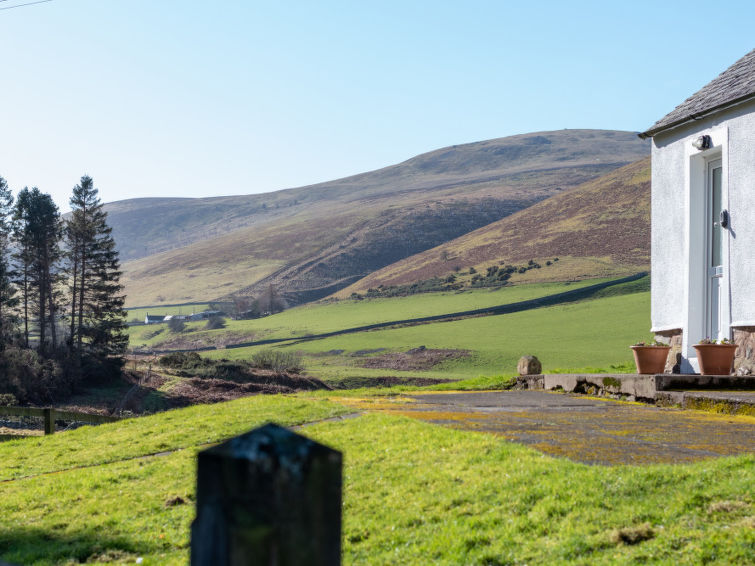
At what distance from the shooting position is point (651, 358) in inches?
484

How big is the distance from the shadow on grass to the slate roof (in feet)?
33.2

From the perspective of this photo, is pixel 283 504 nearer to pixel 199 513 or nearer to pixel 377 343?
pixel 199 513

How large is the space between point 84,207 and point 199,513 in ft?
181

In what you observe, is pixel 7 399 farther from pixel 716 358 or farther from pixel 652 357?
pixel 716 358

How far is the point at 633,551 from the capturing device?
3996 mm

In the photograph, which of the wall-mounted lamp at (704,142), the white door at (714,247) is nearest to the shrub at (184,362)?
the white door at (714,247)

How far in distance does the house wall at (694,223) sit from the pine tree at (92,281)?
132 feet

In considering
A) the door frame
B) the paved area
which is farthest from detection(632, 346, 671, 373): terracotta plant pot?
the paved area

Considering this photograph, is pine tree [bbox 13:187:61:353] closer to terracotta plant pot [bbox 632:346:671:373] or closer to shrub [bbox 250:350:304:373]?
shrub [bbox 250:350:304:373]

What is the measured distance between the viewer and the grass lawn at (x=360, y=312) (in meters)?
68.1

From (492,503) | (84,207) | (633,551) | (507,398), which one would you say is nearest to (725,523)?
(633,551)

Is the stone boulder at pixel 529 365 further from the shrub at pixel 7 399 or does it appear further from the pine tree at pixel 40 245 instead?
the pine tree at pixel 40 245

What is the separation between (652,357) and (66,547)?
31.3 ft

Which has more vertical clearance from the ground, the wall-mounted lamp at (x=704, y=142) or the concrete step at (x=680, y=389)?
the wall-mounted lamp at (x=704, y=142)
